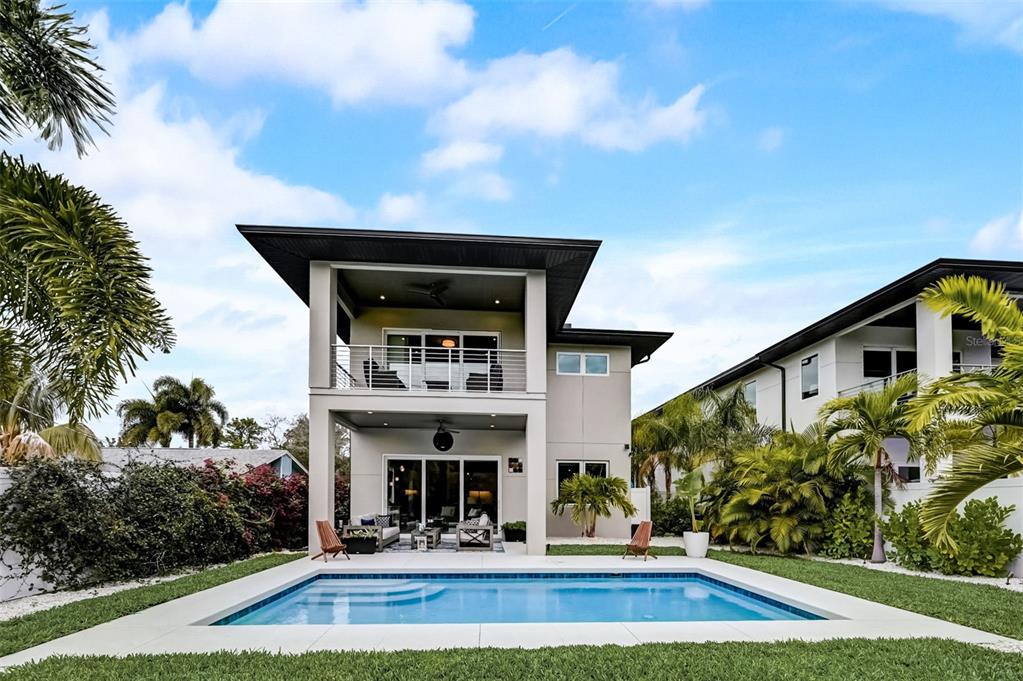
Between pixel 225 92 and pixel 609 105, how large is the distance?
333 inches

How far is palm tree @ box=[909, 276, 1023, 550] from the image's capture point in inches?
275

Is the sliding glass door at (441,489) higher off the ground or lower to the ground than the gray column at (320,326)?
lower

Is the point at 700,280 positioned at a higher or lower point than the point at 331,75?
lower

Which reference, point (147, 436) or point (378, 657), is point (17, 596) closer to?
point (378, 657)

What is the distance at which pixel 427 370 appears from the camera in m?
16.5

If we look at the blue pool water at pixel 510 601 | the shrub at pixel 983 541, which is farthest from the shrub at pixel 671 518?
the shrub at pixel 983 541

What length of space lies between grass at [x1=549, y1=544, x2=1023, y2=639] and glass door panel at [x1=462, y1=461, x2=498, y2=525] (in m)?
6.05

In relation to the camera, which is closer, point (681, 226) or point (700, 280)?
point (681, 226)

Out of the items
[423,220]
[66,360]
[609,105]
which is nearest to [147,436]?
[423,220]

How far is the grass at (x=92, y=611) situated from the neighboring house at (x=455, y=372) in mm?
3340

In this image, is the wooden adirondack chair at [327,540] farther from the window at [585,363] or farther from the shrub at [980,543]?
the shrub at [980,543]

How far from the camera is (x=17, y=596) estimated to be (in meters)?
9.11

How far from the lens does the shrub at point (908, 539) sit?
469 inches

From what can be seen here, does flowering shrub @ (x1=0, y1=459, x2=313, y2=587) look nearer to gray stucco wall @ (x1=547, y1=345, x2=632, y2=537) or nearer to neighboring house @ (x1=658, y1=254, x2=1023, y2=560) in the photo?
gray stucco wall @ (x1=547, y1=345, x2=632, y2=537)
